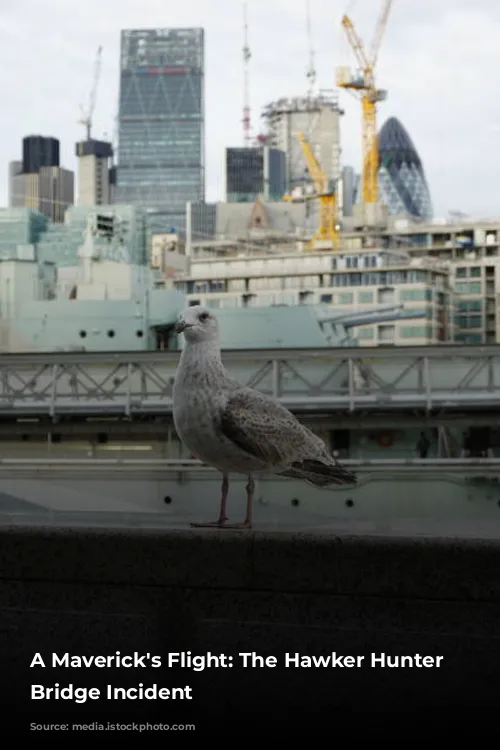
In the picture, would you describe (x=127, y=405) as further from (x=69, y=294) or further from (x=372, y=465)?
(x=69, y=294)

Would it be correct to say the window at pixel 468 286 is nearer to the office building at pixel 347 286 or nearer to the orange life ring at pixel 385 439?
the office building at pixel 347 286

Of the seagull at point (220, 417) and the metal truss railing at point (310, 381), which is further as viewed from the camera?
the metal truss railing at point (310, 381)

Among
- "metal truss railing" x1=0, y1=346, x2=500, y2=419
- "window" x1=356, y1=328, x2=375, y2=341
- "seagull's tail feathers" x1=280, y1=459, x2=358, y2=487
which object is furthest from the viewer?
Answer: "window" x1=356, y1=328, x2=375, y2=341

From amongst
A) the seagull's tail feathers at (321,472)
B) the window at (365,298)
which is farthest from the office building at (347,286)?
the seagull's tail feathers at (321,472)

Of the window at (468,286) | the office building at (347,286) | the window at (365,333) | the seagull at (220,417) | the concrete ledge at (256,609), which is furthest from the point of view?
the window at (468,286)

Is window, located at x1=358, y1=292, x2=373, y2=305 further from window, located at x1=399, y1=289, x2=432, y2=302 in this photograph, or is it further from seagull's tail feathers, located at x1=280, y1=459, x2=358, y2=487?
seagull's tail feathers, located at x1=280, y1=459, x2=358, y2=487

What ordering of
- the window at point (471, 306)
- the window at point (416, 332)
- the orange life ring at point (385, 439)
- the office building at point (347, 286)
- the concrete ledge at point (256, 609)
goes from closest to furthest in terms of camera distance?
1. the concrete ledge at point (256, 609)
2. the orange life ring at point (385, 439)
3. the office building at point (347, 286)
4. the window at point (416, 332)
5. the window at point (471, 306)

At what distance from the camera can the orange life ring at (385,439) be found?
3045 cm

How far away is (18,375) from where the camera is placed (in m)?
30.0

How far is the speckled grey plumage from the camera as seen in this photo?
643 cm

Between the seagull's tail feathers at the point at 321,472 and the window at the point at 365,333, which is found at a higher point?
the window at the point at 365,333

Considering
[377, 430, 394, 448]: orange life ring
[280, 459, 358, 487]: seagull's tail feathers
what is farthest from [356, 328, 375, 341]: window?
[280, 459, 358, 487]: seagull's tail feathers

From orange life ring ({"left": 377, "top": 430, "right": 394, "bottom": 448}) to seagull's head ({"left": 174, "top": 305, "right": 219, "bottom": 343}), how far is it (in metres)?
24.0

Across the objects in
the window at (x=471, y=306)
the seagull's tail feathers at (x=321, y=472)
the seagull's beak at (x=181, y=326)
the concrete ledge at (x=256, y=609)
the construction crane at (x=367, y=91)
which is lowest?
the concrete ledge at (x=256, y=609)
